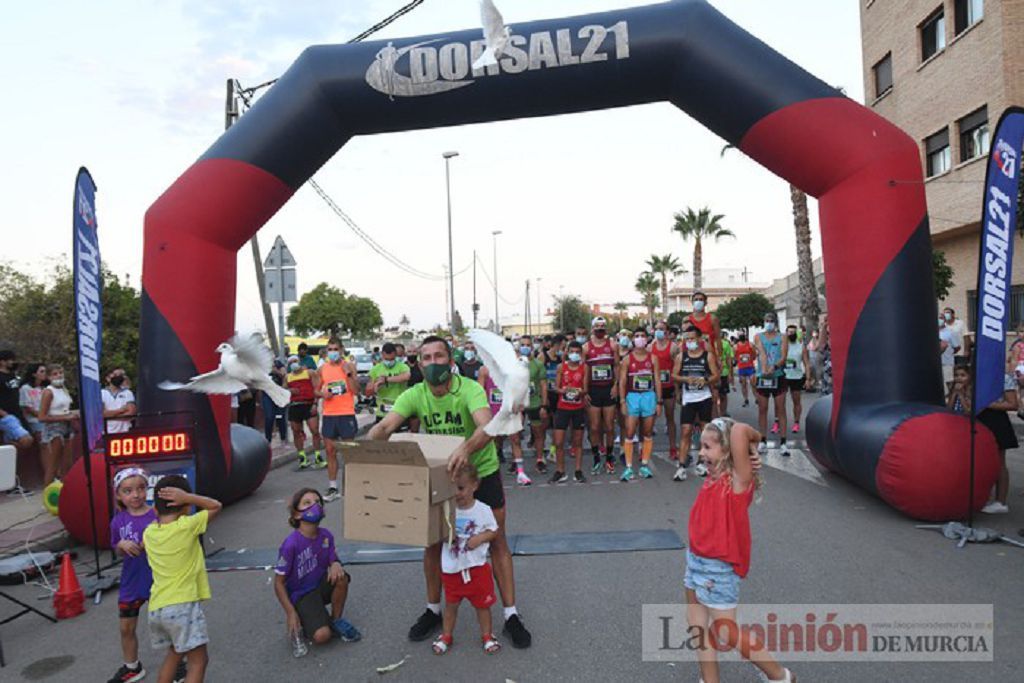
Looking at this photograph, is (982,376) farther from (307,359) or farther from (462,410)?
(307,359)

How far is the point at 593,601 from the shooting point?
4.56 meters

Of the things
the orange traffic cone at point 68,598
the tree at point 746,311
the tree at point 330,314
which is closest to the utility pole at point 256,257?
the orange traffic cone at point 68,598

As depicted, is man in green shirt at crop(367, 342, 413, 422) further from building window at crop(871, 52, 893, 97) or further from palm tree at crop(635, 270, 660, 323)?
palm tree at crop(635, 270, 660, 323)

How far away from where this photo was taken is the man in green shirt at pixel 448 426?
4.07 m

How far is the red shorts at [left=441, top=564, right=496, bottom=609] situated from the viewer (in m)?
3.95

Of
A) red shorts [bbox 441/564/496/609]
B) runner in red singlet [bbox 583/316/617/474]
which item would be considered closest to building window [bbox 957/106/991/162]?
runner in red singlet [bbox 583/316/617/474]

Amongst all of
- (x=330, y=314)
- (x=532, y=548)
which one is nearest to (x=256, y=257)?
(x=532, y=548)

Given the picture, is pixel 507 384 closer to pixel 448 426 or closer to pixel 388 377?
pixel 448 426

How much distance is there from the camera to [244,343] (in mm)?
4559

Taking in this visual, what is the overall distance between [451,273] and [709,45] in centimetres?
2733

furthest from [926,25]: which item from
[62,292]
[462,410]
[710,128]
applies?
[62,292]

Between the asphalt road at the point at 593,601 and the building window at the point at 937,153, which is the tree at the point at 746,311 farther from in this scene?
the asphalt road at the point at 593,601

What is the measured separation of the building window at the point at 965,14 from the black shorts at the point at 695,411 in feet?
49.3

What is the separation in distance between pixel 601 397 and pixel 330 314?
64515mm
